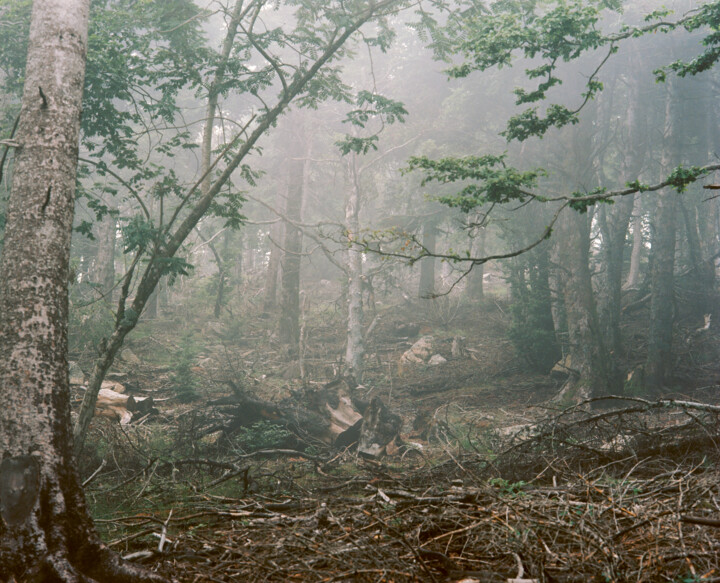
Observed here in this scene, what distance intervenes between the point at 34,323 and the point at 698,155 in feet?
67.9

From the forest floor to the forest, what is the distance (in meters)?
0.04

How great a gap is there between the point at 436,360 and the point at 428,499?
12.0 m

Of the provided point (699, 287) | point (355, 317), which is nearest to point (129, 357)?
point (355, 317)

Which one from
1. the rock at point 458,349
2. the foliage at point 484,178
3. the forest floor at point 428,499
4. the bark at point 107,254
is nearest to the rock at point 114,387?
the forest floor at point 428,499

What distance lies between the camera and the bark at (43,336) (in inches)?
110

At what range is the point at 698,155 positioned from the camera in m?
17.0

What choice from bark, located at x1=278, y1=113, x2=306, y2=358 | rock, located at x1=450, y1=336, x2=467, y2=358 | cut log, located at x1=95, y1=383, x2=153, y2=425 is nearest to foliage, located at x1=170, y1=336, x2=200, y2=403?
cut log, located at x1=95, y1=383, x2=153, y2=425

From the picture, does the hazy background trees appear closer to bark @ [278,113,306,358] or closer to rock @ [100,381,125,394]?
bark @ [278,113,306,358]

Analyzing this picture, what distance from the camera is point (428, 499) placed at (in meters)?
3.34

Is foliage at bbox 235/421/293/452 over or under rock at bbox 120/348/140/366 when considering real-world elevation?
under

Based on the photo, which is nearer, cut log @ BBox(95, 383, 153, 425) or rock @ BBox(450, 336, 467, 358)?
cut log @ BBox(95, 383, 153, 425)

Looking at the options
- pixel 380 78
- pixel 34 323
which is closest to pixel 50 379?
pixel 34 323

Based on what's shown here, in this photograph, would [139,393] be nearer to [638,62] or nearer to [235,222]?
[235,222]

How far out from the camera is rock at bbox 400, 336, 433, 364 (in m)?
15.2
